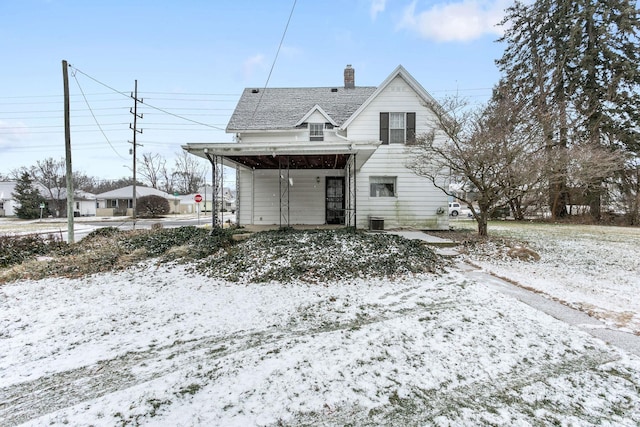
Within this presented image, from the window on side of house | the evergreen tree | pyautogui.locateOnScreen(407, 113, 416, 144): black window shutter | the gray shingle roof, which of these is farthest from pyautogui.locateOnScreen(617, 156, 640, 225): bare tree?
the evergreen tree

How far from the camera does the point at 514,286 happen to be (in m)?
5.29

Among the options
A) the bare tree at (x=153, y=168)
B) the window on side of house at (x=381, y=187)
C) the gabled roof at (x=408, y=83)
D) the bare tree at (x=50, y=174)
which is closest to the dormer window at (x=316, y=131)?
the gabled roof at (x=408, y=83)

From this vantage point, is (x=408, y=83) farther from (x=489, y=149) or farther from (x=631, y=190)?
(x=631, y=190)

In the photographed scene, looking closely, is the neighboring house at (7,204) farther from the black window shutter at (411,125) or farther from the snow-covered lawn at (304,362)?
the black window shutter at (411,125)

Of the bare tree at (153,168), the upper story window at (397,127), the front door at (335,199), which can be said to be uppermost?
the bare tree at (153,168)

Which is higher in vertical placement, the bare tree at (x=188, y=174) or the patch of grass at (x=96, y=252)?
the bare tree at (x=188, y=174)

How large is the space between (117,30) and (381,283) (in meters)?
13.3

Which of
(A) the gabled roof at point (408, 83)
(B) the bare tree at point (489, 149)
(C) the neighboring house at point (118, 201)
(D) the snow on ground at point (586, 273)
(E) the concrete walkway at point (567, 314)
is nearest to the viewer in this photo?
(E) the concrete walkway at point (567, 314)

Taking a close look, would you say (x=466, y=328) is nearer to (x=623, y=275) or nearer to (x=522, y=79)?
(x=623, y=275)

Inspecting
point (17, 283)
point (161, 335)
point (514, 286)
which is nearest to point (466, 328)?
point (514, 286)

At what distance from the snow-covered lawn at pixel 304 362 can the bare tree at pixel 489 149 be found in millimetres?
4468

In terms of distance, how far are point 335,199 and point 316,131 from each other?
3.06 m

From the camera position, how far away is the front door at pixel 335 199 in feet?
42.1

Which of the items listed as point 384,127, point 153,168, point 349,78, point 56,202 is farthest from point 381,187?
point 153,168
